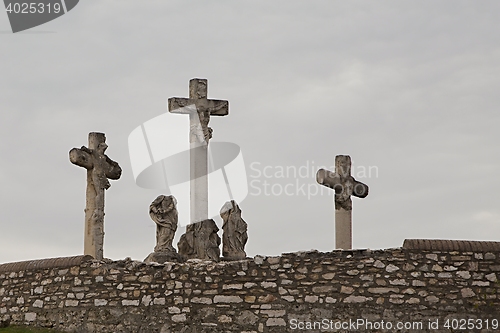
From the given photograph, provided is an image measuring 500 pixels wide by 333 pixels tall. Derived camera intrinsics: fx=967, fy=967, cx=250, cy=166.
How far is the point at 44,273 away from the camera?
54.2 feet

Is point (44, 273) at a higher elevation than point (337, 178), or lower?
lower

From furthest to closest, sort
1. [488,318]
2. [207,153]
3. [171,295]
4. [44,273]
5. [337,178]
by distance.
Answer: [207,153] → [337,178] → [44,273] → [171,295] → [488,318]

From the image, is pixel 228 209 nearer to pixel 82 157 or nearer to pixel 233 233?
pixel 233 233

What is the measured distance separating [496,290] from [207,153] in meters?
6.92

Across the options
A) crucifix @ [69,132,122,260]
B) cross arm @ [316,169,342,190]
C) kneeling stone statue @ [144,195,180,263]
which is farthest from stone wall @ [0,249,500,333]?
cross arm @ [316,169,342,190]

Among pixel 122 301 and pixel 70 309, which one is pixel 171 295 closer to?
pixel 122 301

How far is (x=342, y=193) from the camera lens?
17516 millimetres

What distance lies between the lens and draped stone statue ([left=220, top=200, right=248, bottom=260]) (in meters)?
18.2

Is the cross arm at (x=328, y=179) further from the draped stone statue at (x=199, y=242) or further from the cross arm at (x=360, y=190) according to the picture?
the draped stone statue at (x=199, y=242)

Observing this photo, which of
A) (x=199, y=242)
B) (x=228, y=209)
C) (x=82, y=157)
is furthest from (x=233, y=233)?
(x=82, y=157)

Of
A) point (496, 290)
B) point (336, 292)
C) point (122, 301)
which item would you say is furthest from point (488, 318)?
point (122, 301)

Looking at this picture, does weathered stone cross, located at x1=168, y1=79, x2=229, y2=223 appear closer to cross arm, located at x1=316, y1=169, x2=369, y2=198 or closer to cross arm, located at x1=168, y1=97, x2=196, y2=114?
cross arm, located at x1=168, y1=97, x2=196, y2=114

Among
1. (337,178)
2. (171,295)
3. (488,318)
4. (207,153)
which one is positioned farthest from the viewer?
(207,153)

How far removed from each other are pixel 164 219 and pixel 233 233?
140 centimetres
